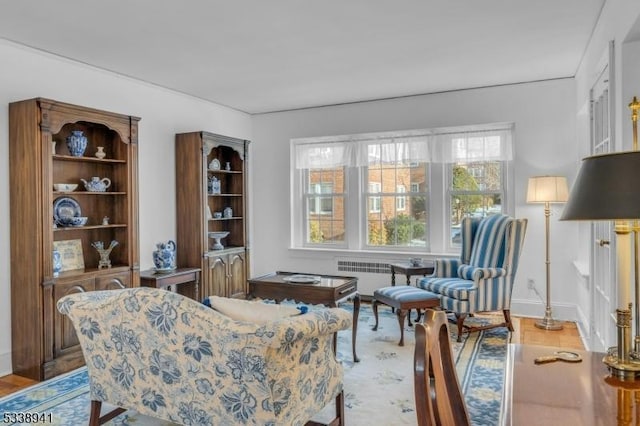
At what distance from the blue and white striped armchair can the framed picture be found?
329cm

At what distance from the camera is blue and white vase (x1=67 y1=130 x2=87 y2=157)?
3.90 metres

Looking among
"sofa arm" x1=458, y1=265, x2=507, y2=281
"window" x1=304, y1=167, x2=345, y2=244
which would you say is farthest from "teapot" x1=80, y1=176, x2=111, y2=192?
"sofa arm" x1=458, y1=265, x2=507, y2=281

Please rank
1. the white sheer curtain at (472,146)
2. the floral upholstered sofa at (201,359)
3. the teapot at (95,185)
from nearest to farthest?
the floral upholstered sofa at (201,359), the teapot at (95,185), the white sheer curtain at (472,146)

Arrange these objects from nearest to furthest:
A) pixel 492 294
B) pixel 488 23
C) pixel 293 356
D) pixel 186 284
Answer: pixel 293 356 → pixel 488 23 → pixel 492 294 → pixel 186 284

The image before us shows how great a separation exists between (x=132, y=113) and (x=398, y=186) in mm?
3296

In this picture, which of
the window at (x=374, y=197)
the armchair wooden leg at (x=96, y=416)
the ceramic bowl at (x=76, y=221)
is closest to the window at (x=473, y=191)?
the window at (x=374, y=197)

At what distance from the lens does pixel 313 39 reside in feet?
12.0

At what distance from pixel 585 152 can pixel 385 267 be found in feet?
8.53

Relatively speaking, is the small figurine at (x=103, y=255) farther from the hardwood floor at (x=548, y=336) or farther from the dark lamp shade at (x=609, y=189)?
the dark lamp shade at (x=609, y=189)

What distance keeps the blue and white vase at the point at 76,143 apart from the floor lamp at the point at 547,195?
171 inches

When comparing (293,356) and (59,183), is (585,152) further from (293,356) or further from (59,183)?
(59,183)

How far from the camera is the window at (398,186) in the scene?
5.42 meters

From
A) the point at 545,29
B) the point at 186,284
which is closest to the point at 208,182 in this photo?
the point at 186,284

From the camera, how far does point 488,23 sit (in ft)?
11.1
